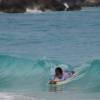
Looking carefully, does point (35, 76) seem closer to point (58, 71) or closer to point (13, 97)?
point (58, 71)

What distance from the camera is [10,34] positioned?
36062 millimetres

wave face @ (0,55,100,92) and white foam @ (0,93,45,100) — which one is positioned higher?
wave face @ (0,55,100,92)

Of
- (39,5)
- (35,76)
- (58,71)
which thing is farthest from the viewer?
(39,5)

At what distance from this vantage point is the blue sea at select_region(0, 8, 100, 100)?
1559 centimetres

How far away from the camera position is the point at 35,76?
18312 mm

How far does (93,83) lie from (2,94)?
2844 millimetres

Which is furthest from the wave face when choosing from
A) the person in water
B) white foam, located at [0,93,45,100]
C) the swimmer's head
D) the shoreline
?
the shoreline

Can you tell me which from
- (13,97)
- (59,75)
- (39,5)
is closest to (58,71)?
(59,75)

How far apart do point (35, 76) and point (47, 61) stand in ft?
8.41

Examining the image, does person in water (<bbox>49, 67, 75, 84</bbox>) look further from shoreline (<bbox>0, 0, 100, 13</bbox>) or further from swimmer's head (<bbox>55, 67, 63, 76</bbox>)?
shoreline (<bbox>0, 0, 100, 13</bbox>)

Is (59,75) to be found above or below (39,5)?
below

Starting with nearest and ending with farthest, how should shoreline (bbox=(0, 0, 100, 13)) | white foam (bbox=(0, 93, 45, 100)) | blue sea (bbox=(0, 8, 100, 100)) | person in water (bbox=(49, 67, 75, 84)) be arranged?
white foam (bbox=(0, 93, 45, 100)) < blue sea (bbox=(0, 8, 100, 100)) < person in water (bbox=(49, 67, 75, 84)) < shoreline (bbox=(0, 0, 100, 13))

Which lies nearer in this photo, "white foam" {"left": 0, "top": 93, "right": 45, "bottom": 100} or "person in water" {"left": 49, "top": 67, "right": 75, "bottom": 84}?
"white foam" {"left": 0, "top": 93, "right": 45, "bottom": 100}

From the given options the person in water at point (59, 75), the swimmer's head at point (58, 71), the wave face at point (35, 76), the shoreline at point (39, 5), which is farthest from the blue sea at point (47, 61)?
the shoreline at point (39, 5)
